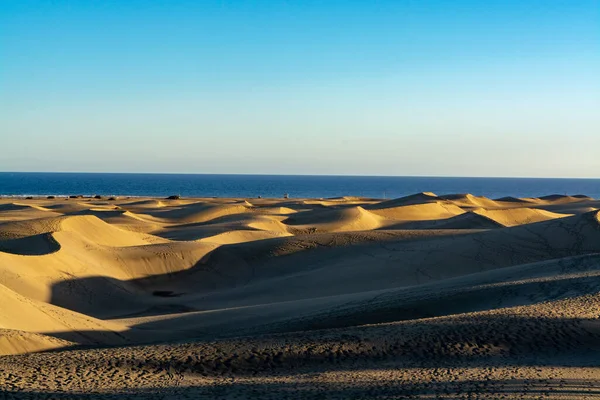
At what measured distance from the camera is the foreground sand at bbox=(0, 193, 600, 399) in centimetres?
853

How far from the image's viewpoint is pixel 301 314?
46.6 ft

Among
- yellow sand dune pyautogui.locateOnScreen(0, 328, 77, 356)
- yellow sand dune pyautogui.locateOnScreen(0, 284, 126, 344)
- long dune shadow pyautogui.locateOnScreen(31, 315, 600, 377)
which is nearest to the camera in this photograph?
long dune shadow pyautogui.locateOnScreen(31, 315, 600, 377)

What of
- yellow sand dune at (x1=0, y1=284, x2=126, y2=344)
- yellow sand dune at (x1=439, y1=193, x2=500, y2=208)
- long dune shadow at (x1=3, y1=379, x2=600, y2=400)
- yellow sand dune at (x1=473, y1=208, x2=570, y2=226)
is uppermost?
yellow sand dune at (x1=439, y1=193, x2=500, y2=208)

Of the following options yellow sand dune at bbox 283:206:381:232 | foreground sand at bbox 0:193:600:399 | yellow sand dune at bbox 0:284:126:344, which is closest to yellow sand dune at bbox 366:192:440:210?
yellow sand dune at bbox 283:206:381:232

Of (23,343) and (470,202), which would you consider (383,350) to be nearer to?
(23,343)

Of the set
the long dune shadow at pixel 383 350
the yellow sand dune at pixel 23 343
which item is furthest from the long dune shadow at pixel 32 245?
the long dune shadow at pixel 383 350

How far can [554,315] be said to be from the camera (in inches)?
436

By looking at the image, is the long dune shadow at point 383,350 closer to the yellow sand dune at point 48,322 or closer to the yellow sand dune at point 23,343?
the yellow sand dune at point 23,343

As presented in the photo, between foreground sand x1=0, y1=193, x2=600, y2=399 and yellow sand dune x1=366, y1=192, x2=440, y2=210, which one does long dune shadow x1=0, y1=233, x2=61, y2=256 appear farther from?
yellow sand dune x1=366, y1=192, x2=440, y2=210

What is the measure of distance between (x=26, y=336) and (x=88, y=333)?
2.25 m

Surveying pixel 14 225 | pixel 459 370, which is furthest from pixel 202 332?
pixel 14 225

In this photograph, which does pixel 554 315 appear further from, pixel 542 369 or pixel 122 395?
pixel 122 395

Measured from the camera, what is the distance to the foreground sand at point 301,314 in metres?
8.53

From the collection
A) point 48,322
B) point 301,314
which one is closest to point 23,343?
point 48,322
